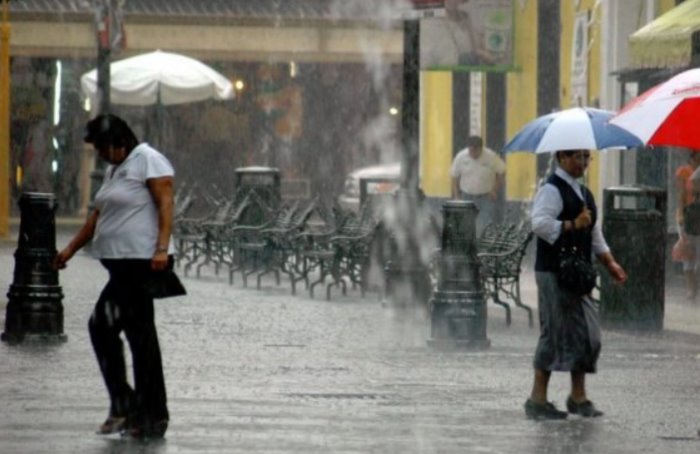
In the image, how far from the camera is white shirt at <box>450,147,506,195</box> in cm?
2783

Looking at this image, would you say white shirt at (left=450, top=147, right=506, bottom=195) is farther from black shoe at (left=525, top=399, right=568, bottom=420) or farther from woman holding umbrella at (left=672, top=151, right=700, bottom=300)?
black shoe at (left=525, top=399, right=568, bottom=420)

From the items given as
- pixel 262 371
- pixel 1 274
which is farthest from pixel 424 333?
pixel 1 274

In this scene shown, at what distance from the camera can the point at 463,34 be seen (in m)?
27.1

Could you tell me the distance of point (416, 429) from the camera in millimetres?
12047

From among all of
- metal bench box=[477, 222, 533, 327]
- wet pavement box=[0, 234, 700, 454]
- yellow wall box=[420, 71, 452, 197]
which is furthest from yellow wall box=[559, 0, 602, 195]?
wet pavement box=[0, 234, 700, 454]

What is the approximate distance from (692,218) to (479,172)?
5.82 metres

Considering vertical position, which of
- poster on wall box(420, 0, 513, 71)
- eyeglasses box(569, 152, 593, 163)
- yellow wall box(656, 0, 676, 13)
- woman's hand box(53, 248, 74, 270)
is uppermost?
yellow wall box(656, 0, 676, 13)

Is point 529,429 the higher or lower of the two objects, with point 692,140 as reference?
lower

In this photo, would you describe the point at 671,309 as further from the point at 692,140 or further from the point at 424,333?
the point at 692,140

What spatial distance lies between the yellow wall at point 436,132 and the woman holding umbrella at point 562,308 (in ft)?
76.6

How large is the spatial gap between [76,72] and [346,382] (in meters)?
30.7

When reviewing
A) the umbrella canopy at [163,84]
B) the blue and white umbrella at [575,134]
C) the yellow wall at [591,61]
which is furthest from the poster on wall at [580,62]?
the blue and white umbrella at [575,134]

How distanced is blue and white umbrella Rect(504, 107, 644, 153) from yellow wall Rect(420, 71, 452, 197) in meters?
21.6

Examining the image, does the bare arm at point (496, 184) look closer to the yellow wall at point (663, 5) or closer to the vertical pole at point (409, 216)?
the yellow wall at point (663, 5)
